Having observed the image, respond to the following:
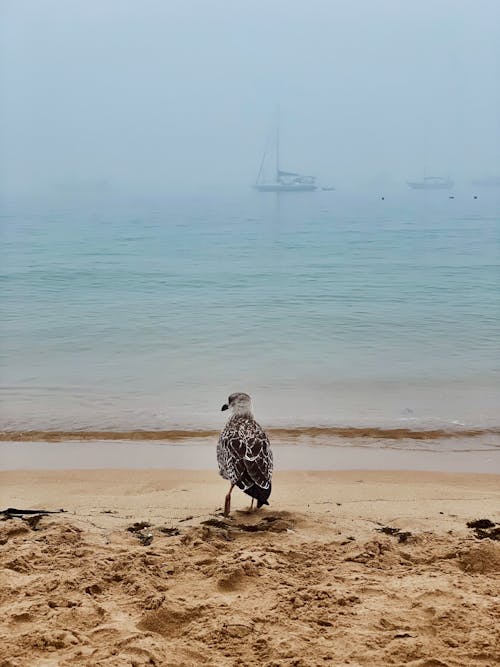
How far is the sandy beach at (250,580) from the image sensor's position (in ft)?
7.95

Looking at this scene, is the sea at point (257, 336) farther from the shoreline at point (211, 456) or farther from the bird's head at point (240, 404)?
the bird's head at point (240, 404)

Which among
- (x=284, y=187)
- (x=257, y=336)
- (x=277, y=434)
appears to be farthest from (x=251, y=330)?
(x=284, y=187)

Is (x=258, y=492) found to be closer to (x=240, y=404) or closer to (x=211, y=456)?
(x=240, y=404)

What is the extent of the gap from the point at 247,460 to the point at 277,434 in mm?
2121

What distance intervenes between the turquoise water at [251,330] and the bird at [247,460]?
2.20 metres

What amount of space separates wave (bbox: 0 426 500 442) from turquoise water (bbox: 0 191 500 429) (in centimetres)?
18

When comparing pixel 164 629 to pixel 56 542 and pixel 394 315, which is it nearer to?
pixel 56 542

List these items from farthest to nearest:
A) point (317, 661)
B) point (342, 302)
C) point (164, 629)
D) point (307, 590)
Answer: point (342, 302) < point (307, 590) < point (164, 629) < point (317, 661)

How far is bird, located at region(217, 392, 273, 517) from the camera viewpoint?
3.67 m

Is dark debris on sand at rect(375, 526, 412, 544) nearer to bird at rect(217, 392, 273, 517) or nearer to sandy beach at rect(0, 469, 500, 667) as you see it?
sandy beach at rect(0, 469, 500, 667)

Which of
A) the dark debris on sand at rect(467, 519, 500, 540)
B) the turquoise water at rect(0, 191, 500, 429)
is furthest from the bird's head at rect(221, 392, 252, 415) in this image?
the turquoise water at rect(0, 191, 500, 429)

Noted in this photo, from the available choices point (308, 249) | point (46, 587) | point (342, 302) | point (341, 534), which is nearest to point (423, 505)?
point (341, 534)

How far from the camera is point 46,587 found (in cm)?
284

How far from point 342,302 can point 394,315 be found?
150 centimetres
